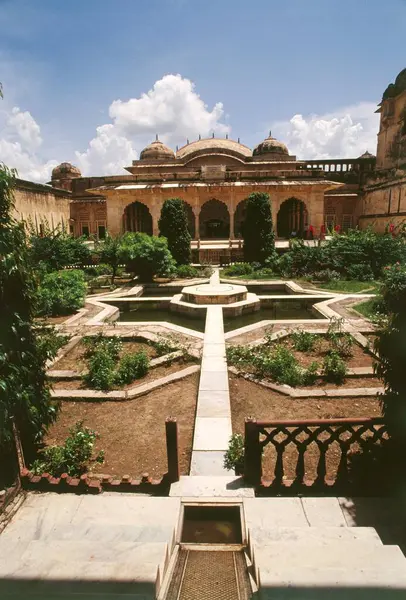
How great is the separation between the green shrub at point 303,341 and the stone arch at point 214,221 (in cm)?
2044

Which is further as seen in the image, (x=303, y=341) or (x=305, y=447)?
(x=303, y=341)

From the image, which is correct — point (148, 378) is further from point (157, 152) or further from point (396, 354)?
point (157, 152)

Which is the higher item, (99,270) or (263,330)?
(99,270)

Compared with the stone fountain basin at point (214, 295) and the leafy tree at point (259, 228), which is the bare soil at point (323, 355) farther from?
the leafy tree at point (259, 228)

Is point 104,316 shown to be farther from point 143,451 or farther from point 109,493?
point 109,493

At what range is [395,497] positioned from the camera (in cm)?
329

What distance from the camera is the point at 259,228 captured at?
16.8m

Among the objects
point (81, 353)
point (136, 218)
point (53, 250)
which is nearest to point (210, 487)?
point (81, 353)

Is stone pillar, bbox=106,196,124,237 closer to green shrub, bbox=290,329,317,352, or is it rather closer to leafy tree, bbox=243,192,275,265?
leafy tree, bbox=243,192,275,265

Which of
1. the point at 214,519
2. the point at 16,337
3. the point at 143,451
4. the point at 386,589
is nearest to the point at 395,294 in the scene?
the point at 386,589

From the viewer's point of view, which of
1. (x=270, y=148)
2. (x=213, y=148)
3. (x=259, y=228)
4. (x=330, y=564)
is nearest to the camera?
(x=330, y=564)

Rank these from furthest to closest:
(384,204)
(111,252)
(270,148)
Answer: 1. (270,148)
2. (384,204)
3. (111,252)

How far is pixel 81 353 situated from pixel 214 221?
21.7m

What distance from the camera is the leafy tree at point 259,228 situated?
54.7ft
